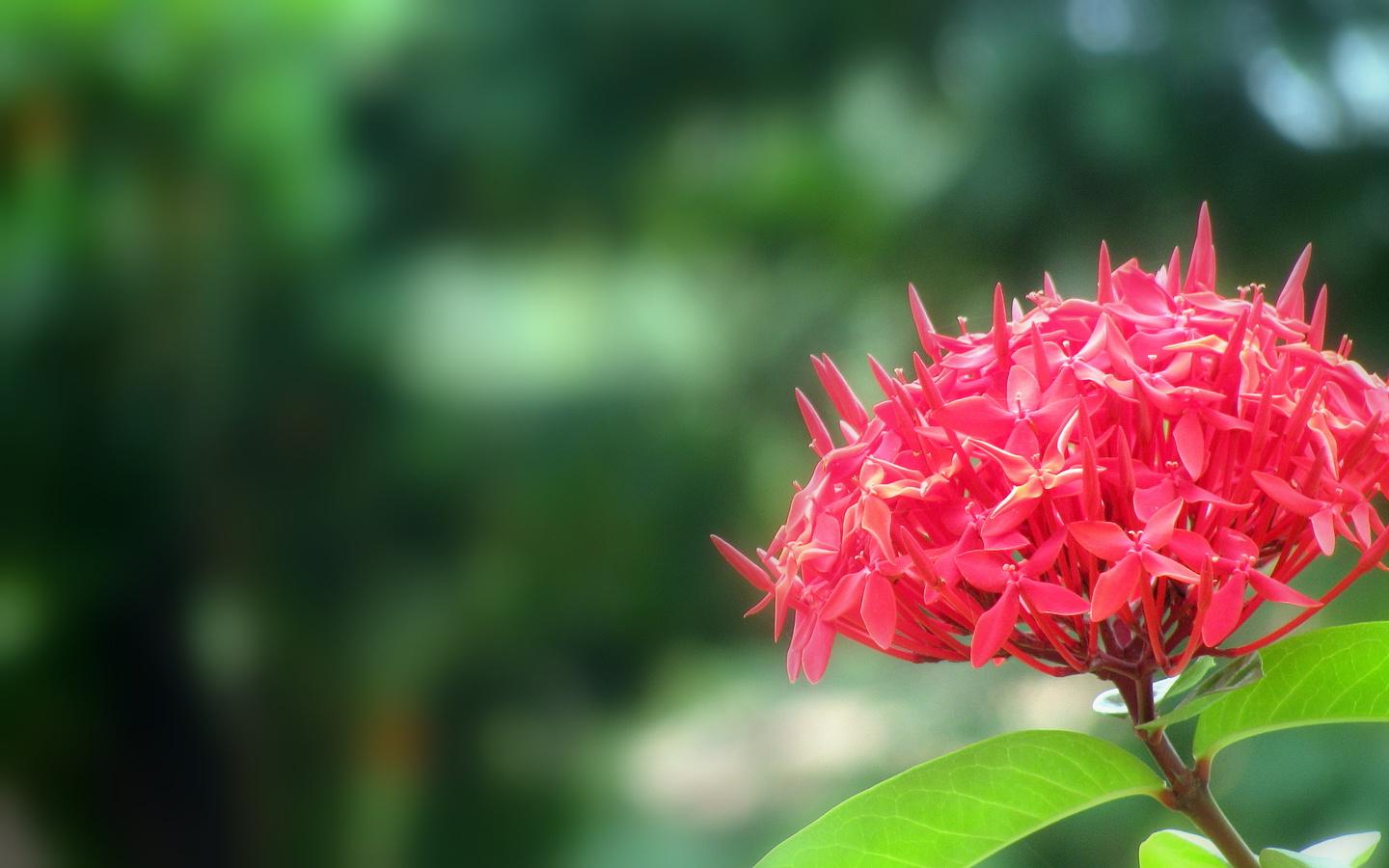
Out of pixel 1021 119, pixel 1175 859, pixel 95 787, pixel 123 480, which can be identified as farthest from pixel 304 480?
pixel 1175 859

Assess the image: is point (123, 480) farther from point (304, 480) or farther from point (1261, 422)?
point (1261, 422)

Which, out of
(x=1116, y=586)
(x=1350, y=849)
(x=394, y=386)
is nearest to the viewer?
(x=1116, y=586)

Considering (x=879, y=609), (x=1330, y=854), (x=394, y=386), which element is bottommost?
(x=394, y=386)

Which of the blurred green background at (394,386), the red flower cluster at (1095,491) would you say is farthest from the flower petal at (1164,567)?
the blurred green background at (394,386)

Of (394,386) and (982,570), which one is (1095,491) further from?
(394,386)

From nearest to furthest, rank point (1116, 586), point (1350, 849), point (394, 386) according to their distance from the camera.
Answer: point (1116, 586)
point (1350, 849)
point (394, 386)

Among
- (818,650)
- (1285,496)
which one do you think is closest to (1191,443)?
(1285,496)
